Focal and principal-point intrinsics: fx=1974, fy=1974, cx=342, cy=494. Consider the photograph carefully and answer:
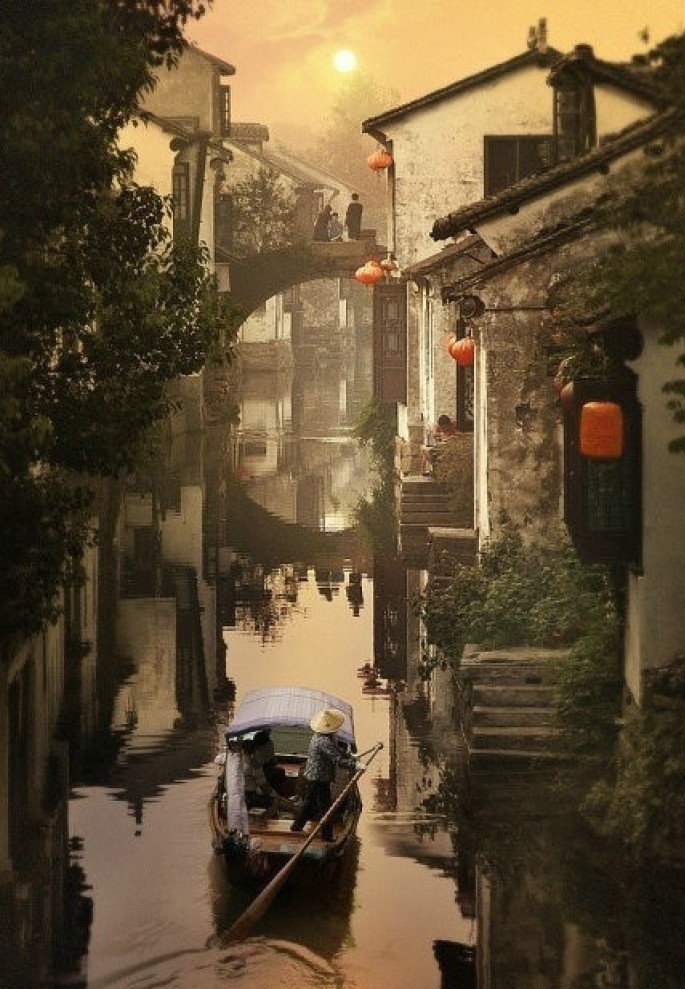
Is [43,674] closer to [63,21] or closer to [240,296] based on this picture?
[63,21]

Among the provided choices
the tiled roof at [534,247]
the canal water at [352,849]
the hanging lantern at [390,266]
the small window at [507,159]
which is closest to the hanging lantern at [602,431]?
the canal water at [352,849]

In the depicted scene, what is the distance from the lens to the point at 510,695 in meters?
18.3

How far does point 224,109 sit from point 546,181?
117 ft

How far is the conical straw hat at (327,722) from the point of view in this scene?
1566 centimetres

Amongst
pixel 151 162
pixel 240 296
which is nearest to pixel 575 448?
pixel 151 162

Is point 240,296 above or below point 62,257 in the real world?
above

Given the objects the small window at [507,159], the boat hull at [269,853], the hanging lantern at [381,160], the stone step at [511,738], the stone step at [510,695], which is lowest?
the boat hull at [269,853]

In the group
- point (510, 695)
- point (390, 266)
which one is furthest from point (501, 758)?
point (390, 266)

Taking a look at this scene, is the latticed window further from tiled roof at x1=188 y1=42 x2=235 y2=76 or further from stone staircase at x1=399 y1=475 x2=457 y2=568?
tiled roof at x1=188 y1=42 x2=235 y2=76

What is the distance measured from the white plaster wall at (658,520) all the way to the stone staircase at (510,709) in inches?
85.5

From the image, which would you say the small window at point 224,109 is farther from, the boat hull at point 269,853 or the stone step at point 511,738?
the boat hull at point 269,853

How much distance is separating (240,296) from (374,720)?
3802cm

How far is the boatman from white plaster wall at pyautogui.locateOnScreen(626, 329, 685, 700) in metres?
2.46

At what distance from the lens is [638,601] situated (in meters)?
15.9
